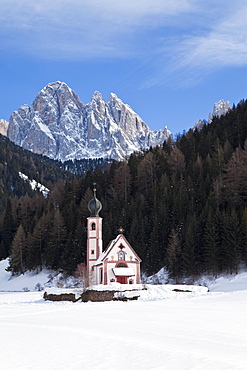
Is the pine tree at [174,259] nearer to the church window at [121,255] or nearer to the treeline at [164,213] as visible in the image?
the treeline at [164,213]

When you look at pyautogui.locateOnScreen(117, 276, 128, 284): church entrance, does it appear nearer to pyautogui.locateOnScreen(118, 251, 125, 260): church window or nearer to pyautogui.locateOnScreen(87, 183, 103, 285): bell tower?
pyautogui.locateOnScreen(118, 251, 125, 260): church window

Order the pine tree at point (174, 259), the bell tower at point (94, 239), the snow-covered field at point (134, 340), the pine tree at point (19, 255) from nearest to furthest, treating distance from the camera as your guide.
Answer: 1. the snow-covered field at point (134, 340)
2. the bell tower at point (94, 239)
3. the pine tree at point (174, 259)
4. the pine tree at point (19, 255)

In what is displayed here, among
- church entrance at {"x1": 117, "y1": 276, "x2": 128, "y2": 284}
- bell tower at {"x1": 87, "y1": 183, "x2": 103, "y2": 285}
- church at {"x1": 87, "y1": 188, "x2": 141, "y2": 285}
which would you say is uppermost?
bell tower at {"x1": 87, "y1": 183, "x2": 103, "y2": 285}

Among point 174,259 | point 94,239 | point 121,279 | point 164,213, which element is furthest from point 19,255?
point 174,259

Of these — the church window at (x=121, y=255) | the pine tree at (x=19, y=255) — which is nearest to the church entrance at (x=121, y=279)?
the church window at (x=121, y=255)

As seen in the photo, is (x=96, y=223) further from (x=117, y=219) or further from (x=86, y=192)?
(x=86, y=192)

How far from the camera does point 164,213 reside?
73.5m

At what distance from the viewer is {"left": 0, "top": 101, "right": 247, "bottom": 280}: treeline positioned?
6262 centimetres

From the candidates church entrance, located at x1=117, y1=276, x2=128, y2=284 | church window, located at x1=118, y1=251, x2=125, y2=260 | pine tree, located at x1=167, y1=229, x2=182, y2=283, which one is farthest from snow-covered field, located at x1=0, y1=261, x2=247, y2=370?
pine tree, located at x1=167, y1=229, x2=182, y2=283

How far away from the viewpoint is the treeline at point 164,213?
2466 inches

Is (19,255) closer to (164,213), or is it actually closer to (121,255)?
(164,213)

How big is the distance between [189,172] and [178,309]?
56182mm

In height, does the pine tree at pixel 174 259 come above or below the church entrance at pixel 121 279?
above

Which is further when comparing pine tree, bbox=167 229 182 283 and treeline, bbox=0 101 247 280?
pine tree, bbox=167 229 182 283
